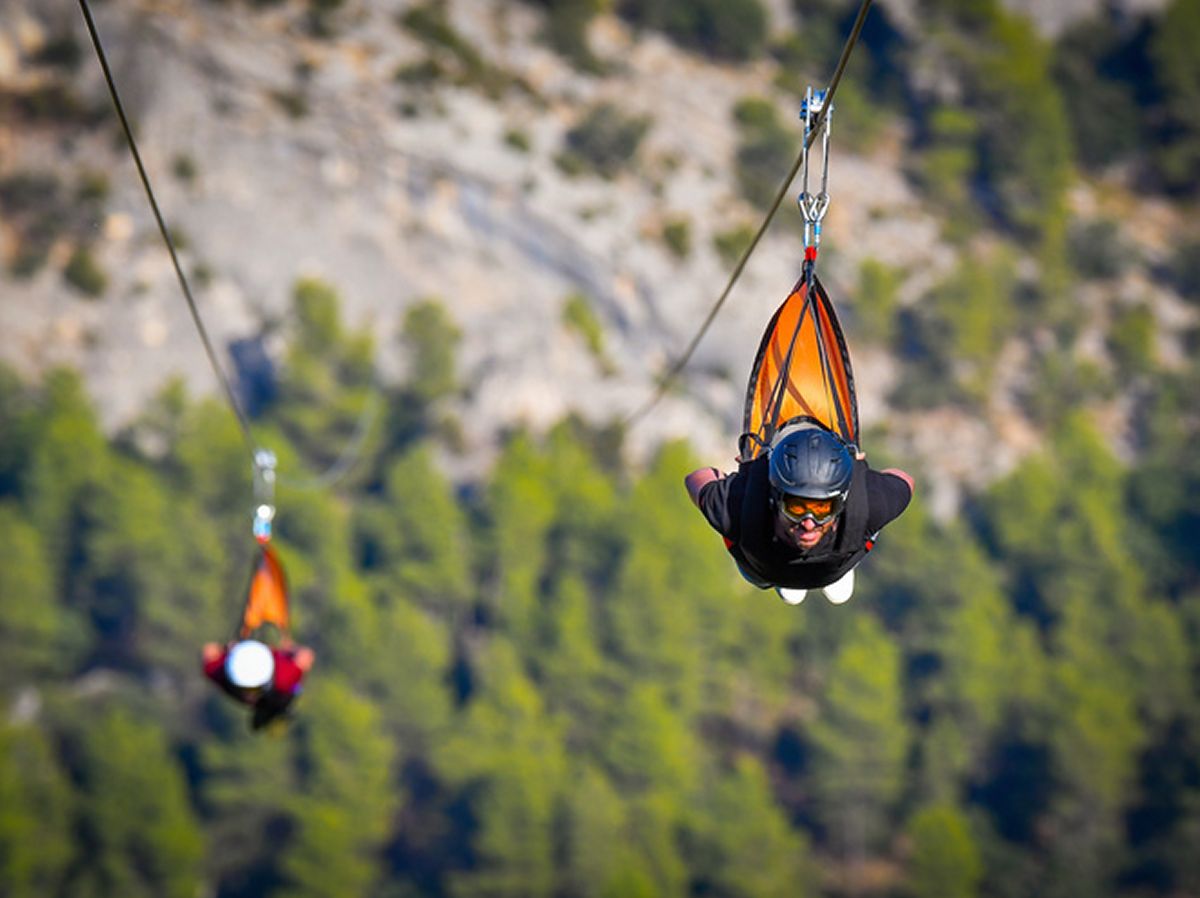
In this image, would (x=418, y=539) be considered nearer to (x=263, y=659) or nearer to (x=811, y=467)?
(x=263, y=659)

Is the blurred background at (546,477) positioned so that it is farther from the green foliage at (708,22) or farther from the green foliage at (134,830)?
the green foliage at (708,22)

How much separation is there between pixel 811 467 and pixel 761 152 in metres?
98.1

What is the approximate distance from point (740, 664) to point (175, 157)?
4062 centimetres

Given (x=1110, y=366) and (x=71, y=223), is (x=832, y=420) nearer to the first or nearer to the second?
(x=71, y=223)

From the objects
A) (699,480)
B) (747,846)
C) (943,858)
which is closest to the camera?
(699,480)

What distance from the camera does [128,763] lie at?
60.1m

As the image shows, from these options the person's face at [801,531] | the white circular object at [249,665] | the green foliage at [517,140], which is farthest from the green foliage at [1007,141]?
the person's face at [801,531]

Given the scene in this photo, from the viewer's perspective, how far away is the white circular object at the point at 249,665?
16750 mm

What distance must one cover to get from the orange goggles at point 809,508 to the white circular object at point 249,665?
904cm

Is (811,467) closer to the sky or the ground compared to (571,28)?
closer to the ground

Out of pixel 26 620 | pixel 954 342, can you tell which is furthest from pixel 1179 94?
pixel 26 620

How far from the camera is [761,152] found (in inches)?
4124

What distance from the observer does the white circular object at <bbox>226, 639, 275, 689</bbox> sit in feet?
55.0

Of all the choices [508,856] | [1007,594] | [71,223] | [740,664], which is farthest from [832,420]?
[71,223]
